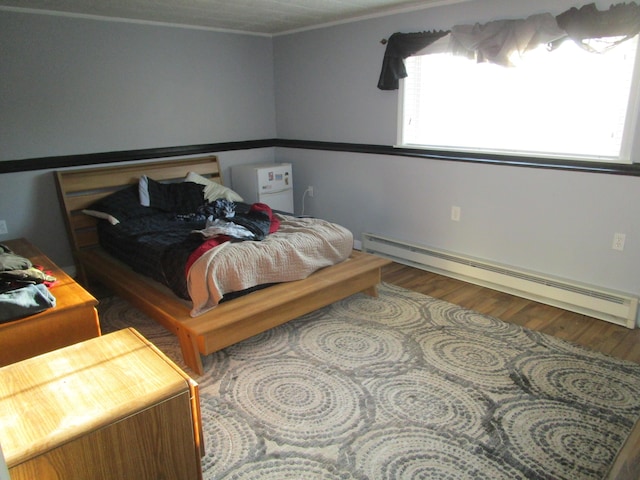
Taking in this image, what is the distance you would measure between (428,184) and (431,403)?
2104 millimetres

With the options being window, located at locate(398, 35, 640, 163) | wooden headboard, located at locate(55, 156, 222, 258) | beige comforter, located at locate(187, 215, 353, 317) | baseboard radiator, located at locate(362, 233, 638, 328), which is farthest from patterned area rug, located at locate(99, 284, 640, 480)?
window, located at locate(398, 35, 640, 163)

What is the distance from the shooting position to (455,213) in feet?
12.2

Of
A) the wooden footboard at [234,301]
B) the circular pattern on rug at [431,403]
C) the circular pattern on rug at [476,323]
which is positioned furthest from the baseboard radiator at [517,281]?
the circular pattern on rug at [431,403]

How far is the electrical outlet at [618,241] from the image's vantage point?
9.56 feet

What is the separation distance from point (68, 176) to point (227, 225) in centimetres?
164

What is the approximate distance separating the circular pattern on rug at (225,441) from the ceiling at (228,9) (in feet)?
9.16

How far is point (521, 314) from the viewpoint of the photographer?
10.3 ft

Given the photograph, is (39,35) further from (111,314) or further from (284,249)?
(284,249)

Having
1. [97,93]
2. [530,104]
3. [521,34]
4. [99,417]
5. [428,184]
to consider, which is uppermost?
[521,34]

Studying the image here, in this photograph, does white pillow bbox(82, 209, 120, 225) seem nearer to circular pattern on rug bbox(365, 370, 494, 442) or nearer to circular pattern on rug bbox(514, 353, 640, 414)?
circular pattern on rug bbox(365, 370, 494, 442)

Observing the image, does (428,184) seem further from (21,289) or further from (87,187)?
(21,289)

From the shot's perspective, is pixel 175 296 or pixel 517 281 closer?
pixel 175 296

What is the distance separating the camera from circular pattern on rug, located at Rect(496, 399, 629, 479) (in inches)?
72.0

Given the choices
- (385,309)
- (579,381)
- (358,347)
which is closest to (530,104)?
(385,309)
